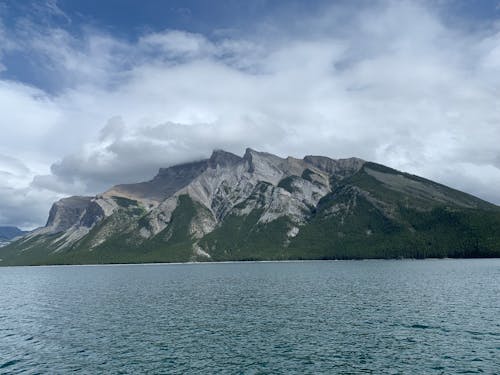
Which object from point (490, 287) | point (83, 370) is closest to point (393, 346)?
point (83, 370)

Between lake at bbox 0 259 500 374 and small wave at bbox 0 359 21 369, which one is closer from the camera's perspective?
lake at bbox 0 259 500 374

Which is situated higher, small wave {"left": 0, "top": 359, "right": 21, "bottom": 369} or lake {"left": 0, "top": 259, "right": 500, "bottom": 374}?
lake {"left": 0, "top": 259, "right": 500, "bottom": 374}

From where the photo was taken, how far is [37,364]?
55.9 meters

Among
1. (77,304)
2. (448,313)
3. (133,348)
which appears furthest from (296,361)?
(77,304)

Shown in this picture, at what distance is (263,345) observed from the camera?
62.1m

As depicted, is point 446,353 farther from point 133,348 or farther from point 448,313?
point 133,348

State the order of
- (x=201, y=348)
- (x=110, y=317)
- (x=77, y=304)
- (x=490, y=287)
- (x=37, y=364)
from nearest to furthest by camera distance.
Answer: (x=37, y=364) < (x=201, y=348) < (x=110, y=317) < (x=77, y=304) < (x=490, y=287)

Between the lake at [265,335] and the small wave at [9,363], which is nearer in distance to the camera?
the lake at [265,335]

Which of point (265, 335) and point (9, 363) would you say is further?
point (265, 335)

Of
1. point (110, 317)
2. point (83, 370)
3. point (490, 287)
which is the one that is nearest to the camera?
point (83, 370)

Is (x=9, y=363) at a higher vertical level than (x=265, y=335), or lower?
lower

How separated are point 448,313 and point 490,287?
181 ft

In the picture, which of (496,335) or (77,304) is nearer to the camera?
(496,335)

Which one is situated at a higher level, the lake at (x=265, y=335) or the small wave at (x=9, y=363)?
the lake at (x=265, y=335)
